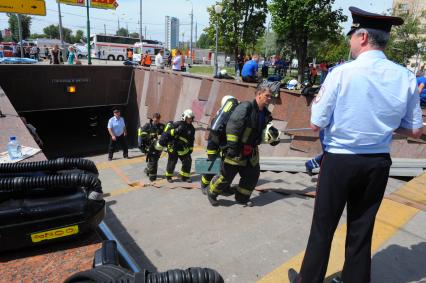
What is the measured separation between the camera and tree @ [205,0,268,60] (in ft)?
70.6

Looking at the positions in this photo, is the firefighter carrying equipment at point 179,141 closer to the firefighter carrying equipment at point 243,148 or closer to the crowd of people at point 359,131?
the firefighter carrying equipment at point 243,148

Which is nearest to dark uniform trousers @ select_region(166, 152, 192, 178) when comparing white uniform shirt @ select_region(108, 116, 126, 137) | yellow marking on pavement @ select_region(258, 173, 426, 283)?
white uniform shirt @ select_region(108, 116, 126, 137)

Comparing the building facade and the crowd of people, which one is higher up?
the building facade

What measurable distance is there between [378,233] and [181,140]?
5.07 metres

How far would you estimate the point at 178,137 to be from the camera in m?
7.70

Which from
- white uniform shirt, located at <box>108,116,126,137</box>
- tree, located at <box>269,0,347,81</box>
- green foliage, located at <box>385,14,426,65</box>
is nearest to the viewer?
white uniform shirt, located at <box>108,116,126,137</box>

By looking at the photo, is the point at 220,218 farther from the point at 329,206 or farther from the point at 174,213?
the point at 329,206

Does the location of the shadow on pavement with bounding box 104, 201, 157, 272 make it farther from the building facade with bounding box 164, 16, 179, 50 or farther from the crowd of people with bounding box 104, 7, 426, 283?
the building facade with bounding box 164, 16, 179, 50

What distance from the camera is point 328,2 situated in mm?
16688

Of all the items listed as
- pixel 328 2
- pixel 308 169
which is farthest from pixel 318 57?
pixel 308 169

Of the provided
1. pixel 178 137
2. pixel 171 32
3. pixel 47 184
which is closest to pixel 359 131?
pixel 47 184

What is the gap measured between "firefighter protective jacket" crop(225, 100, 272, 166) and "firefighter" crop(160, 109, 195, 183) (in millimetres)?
3267

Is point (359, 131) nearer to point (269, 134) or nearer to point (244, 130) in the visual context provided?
point (244, 130)

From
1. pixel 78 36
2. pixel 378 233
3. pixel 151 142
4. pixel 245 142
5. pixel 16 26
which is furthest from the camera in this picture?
pixel 78 36
